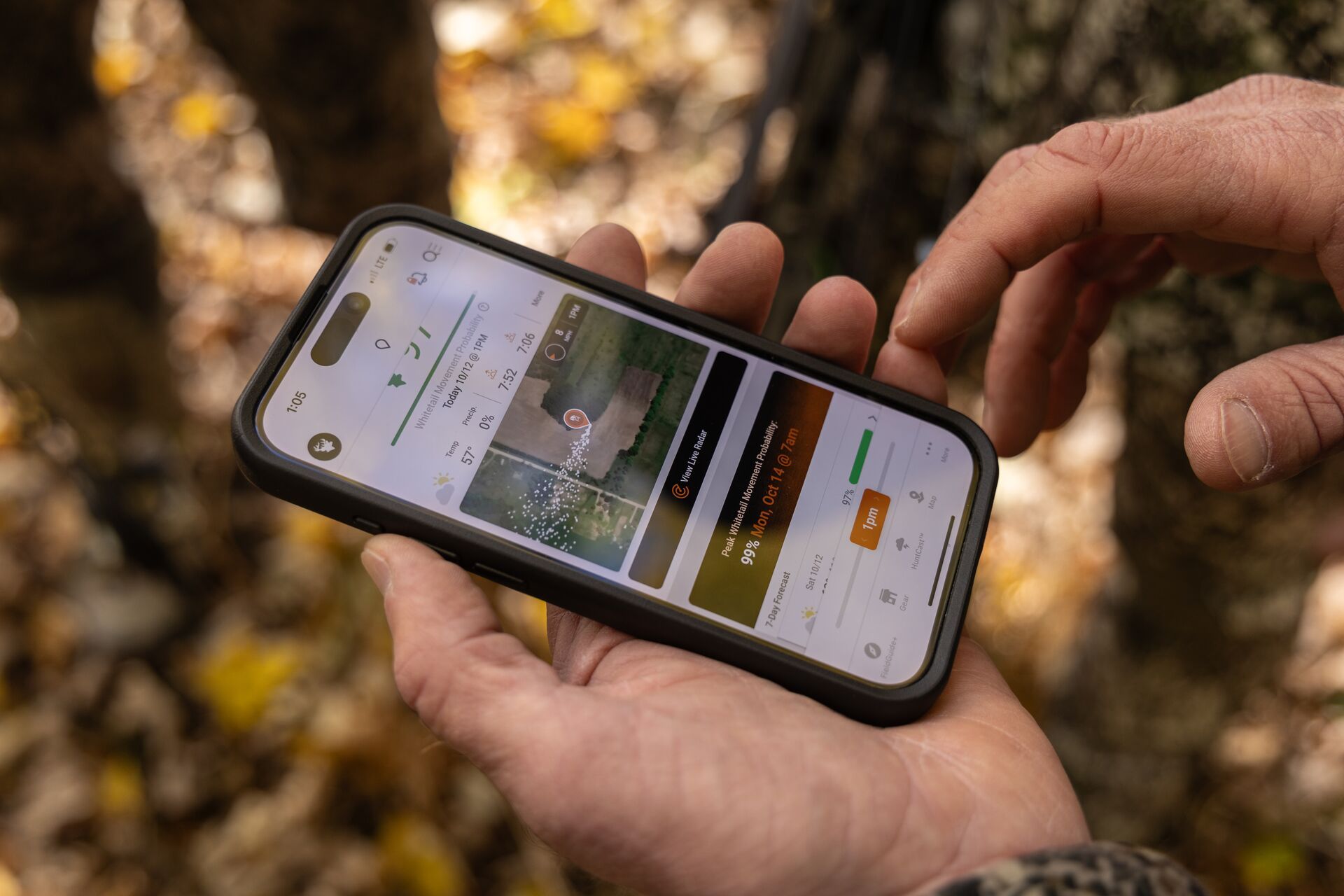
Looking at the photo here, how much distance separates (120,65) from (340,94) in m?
1.41

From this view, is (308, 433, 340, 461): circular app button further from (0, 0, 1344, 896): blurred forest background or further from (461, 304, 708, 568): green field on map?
(0, 0, 1344, 896): blurred forest background

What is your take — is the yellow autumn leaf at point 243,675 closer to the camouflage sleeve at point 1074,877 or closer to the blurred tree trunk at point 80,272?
the blurred tree trunk at point 80,272

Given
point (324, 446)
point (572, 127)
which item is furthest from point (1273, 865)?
point (572, 127)

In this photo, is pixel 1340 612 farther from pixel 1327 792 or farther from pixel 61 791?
pixel 61 791

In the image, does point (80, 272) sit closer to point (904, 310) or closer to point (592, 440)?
point (592, 440)

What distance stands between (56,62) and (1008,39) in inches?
55.6

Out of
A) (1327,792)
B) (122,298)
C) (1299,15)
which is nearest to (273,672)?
(122,298)

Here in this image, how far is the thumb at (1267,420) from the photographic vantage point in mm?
797

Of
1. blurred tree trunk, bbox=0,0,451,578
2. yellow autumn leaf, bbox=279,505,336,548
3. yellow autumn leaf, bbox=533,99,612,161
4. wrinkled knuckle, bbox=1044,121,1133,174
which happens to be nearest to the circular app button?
blurred tree trunk, bbox=0,0,451,578

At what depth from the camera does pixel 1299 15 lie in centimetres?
99

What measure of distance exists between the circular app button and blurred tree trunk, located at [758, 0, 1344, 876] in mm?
1048

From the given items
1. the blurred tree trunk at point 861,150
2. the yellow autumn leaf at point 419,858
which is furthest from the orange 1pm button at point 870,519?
the yellow autumn leaf at point 419,858

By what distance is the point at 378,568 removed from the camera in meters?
0.89

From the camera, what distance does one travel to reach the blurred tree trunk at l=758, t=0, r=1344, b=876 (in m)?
1.08
